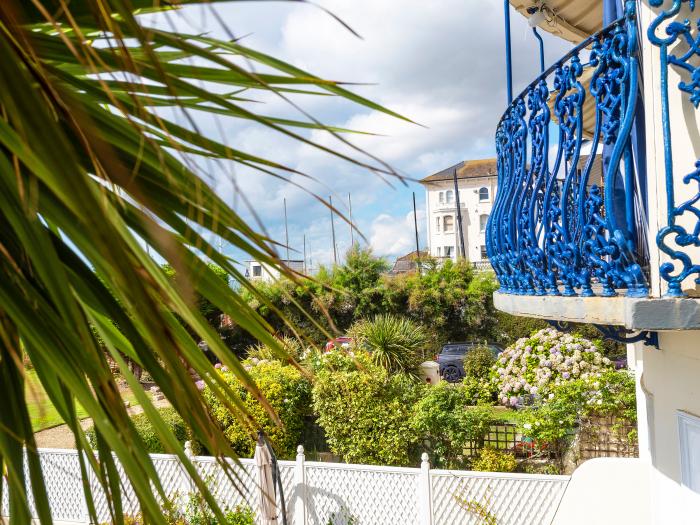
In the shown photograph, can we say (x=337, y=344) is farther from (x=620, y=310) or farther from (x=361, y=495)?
(x=361, y=495)

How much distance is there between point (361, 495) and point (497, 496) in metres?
2.02

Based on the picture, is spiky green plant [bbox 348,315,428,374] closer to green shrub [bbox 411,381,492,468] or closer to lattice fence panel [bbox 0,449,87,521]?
green shrub [bbox 411,381,492,468]

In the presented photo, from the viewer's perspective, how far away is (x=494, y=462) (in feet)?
33.0

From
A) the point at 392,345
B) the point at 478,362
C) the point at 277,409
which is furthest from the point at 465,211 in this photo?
the point at 277,409

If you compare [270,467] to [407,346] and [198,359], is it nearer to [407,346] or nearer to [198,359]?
[198,359]

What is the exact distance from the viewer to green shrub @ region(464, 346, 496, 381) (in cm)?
1788

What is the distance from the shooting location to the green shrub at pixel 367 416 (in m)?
10.5

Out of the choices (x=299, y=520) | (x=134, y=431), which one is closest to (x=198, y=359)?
(x=134, y=431)

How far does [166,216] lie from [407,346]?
15033mm

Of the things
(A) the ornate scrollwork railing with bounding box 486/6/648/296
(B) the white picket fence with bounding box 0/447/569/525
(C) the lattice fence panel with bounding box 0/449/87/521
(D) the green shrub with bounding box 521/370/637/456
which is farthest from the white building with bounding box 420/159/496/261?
(A) the ornate scrollwork railing with bounding box 486/6/648/296

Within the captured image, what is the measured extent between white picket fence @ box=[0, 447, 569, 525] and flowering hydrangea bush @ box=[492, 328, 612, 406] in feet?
12.0

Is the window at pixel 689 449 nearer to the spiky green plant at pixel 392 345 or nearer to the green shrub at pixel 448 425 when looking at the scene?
the green shrub at pixel 448 425

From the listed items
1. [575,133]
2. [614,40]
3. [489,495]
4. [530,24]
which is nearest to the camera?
[614,40]

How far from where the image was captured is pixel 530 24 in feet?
17.7
